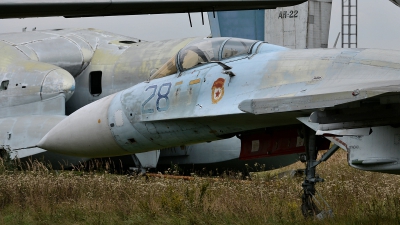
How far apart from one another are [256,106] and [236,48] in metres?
2.28

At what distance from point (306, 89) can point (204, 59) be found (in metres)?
2.12

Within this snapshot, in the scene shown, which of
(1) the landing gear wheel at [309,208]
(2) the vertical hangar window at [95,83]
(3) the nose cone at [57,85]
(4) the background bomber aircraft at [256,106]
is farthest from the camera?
(2) the vertical hangar window at [95,83]

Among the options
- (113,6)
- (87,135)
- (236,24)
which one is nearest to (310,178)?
(113,6)

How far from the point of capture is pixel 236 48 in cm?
924

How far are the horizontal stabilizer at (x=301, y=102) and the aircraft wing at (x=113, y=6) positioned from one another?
3.52 ft

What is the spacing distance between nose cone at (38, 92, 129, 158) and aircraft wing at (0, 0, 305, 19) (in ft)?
9.54

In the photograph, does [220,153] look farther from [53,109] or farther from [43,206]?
[43,206]

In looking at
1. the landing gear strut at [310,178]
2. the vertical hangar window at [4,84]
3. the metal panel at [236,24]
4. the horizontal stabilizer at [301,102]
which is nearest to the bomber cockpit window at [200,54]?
the landing gear strut at [310,178]

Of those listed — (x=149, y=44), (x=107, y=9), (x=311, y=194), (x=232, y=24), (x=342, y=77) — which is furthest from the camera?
(x=232, y=24)

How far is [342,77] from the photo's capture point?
7.61 m

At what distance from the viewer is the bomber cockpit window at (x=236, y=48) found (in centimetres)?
916

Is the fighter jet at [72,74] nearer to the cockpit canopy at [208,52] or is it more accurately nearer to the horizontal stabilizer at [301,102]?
the cockpit canopy at [208,52]

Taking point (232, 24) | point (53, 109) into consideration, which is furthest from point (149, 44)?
point (232, 24)

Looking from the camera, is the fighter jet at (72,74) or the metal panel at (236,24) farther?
the metal panel at (236,24)
